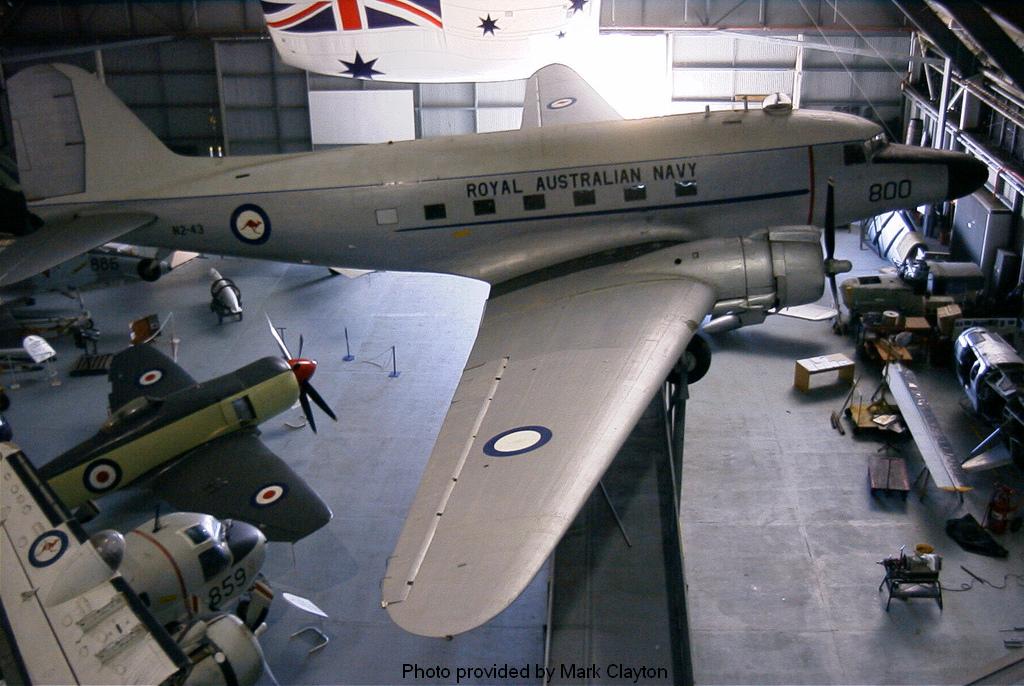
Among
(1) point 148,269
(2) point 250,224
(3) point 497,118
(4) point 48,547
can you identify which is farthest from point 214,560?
(3) point 497,118

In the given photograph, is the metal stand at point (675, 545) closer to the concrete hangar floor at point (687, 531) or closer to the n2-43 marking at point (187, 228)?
the concrete hangar floor at point (687, 531)

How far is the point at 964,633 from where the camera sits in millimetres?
13312

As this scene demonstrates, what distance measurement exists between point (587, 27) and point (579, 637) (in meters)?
17.5

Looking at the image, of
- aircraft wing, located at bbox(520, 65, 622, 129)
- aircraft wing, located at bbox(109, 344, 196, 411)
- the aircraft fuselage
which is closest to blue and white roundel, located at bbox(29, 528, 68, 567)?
the aircraft fuselage

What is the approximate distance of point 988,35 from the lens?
11695mm

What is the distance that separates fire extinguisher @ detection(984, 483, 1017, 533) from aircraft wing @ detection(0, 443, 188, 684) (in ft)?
43.4

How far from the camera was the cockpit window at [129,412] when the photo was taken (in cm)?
1575

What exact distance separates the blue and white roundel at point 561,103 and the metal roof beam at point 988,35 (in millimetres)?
11506

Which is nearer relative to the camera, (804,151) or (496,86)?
(804,151)

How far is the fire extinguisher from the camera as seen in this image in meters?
15.4

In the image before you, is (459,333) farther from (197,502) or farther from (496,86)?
(496,86)

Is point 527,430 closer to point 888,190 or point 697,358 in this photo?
point 697,358

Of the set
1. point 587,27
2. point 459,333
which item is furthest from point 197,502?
point 587,27

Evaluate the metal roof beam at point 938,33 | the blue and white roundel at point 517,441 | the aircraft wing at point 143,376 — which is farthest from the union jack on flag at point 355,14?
the blue and white roundel at point 517,441
